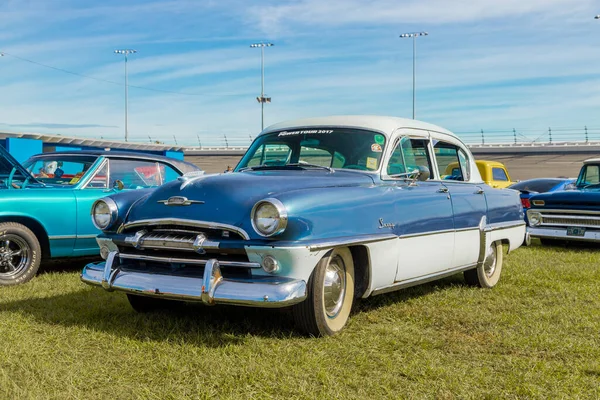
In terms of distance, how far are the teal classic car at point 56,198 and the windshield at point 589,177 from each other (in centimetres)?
723

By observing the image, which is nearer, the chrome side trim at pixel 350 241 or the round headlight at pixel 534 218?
the chrome side trim at pixel 350 241

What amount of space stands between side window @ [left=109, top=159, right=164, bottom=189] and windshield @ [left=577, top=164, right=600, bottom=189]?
24.0 feet

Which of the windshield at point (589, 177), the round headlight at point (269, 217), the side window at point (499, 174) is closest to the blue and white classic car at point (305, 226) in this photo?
the round headlight at point (269, 217)

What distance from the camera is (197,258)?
429cm

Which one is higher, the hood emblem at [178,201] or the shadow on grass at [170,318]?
the hood emblem at [178,201]

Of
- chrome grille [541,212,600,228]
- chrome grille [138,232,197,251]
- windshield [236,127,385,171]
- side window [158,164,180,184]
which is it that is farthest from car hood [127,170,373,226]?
chrome grille [541,212,600,228]

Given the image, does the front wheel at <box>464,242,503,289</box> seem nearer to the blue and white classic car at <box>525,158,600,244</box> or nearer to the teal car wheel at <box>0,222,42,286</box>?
the blue and white classic car at <box>525,158,600,244</box>

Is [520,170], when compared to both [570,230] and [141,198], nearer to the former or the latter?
[570,230]

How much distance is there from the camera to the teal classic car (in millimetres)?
6641

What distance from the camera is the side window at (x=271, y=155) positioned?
561cm

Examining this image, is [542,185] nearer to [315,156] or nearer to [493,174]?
[493,174]

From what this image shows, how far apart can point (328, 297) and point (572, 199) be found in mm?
7162

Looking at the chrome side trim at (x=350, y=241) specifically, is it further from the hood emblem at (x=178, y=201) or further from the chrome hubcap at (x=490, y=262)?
the chrome hubcap at (x=490, y=262)

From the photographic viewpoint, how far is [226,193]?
4.36 metres
